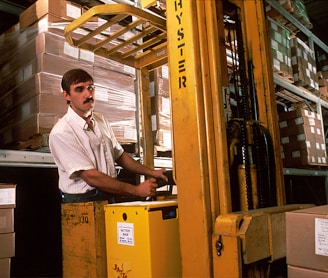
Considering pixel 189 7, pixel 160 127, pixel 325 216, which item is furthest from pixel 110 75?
pixel 325 216

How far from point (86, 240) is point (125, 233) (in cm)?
33

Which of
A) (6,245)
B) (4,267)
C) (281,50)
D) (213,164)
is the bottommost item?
(4,267)

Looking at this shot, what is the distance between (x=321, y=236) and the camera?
1498 millimetres

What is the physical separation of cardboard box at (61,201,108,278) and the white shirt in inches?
16.0

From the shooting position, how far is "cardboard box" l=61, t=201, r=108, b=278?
2.09m

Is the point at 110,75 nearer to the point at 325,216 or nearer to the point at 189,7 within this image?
the point at 189,7

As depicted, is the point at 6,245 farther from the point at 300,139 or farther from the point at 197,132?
the point at 300,139

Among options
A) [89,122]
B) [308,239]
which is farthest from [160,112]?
[308,239]

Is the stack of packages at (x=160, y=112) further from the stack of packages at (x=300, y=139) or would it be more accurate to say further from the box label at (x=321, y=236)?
the stack of packages at (x=300, y=139)

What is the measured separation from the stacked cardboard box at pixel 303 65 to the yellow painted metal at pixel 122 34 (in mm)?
3242

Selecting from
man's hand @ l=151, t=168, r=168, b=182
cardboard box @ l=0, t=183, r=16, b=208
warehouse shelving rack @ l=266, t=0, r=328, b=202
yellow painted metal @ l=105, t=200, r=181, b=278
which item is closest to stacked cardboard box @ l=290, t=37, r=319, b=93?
warehouse shelving rack @ l=266, t=0, r=328, b=202

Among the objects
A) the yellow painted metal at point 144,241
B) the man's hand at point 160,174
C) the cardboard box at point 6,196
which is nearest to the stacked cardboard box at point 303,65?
the man's hand at point 160,174

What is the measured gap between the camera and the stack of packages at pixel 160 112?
3758 mm

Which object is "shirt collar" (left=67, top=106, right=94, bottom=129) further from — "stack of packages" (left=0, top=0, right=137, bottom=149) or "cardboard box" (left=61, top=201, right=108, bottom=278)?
"cardboard box" (left=61, top=201, right=108, bottom=278)
